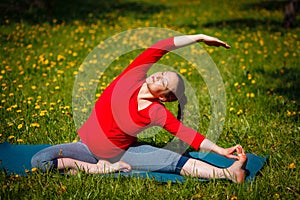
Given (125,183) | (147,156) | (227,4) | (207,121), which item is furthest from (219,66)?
(227,4)

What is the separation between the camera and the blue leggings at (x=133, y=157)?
2.90m

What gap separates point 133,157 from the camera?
3021mm

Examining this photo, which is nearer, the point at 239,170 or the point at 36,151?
the point at 239,170

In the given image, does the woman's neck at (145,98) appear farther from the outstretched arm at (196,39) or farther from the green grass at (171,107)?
the green grass at (171,107)

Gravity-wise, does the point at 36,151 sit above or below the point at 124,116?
below

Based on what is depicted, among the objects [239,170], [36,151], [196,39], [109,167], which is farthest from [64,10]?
[239,170]

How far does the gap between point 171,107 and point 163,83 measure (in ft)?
5.09

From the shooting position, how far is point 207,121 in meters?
4.03

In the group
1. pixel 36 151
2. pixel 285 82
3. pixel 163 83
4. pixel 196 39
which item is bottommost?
pixel 36 151

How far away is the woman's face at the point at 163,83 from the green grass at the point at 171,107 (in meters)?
0.63

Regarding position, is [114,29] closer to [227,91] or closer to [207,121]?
[227,91]

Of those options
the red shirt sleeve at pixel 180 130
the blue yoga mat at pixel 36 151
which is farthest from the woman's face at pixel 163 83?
the blue yoga mat at pixel 36 151

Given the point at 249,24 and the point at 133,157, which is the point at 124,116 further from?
the point at 249,24

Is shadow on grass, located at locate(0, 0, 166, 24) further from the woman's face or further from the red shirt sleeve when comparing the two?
the red shirt sleeve
